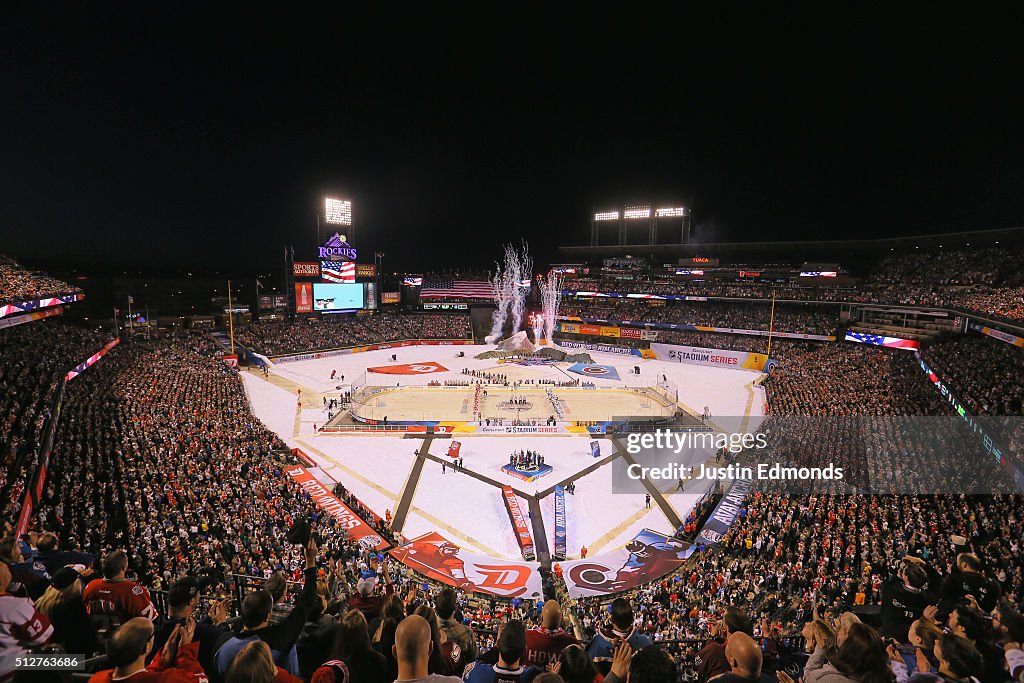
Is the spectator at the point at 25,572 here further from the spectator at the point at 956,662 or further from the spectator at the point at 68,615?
the spectator at the point at 956,662

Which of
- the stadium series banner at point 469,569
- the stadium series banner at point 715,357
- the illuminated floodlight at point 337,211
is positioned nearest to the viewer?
the stadium series banner at point 469,569

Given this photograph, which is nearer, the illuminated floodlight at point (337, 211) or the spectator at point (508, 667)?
the spectator at point (508, 667)

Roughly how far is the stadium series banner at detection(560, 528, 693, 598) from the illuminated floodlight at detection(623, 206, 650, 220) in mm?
66400

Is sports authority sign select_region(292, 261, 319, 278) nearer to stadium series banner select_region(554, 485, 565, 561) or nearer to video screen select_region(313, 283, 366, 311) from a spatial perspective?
video screen select_region(313, 283, 366, 311)

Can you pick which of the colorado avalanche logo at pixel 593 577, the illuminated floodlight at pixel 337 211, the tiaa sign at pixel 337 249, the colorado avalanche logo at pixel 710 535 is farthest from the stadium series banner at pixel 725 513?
the illuminated floodlight at pixel 337 211

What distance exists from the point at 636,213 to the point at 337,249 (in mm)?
46223

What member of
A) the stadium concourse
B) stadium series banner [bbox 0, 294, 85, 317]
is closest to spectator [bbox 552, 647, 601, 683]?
the stadium concourse

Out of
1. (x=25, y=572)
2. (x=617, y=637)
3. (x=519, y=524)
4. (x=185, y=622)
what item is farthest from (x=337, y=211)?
(x=617, y=637)

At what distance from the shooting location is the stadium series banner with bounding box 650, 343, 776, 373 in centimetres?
5328

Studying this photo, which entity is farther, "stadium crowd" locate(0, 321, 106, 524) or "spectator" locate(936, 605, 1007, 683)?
"stadium crowd" locate(0, 321, 106, 524)

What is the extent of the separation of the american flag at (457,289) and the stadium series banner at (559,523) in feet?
199

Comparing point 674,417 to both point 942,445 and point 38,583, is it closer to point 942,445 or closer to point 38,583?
point 942,445

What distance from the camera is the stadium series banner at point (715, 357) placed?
53281 mm

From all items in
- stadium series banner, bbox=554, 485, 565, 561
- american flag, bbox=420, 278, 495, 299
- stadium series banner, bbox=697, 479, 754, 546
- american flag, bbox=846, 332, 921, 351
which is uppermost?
american flag, bbox=420, 278, 495, 299
